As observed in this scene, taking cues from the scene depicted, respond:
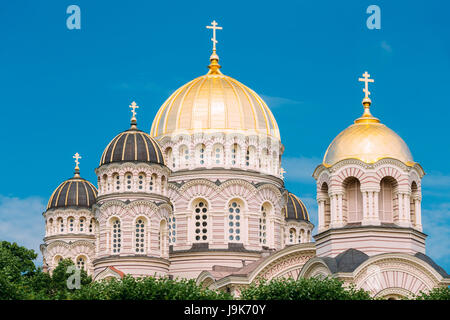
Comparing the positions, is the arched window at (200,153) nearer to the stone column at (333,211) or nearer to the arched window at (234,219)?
the arched window at (234,219)

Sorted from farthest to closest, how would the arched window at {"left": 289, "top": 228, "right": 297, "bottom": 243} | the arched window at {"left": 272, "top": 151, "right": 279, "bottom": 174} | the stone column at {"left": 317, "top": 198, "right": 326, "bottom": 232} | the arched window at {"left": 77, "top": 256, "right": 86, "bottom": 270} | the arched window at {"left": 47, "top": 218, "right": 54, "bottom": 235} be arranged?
the arched window at {"left": 289, "top": 228, "right": 297, "bottom": 243} < the arched window at {"left": 47, "top": 218, "right": 54, "bottom": 235} < the arched window at {"left": 77, "top": 256, "right": 86, "bottom": 270} < the arched window at {"left": 272, "top": 151, "right": 279, "bottom": 174} < the stone column at {"left": 317, "top": 198, "right": 326, "bottom": 232}

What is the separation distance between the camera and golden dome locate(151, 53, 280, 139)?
71188 mm

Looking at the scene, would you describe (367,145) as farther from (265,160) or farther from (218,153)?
(218,153)

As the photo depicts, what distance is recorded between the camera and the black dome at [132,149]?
6406 cm

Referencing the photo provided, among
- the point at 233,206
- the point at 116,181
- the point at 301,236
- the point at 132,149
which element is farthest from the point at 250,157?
the point at 301,236

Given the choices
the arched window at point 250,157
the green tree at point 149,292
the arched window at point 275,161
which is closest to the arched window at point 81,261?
the arched window at point 250,157

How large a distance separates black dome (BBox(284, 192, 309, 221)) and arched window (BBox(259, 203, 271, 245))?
Answer: 1095 centimetres

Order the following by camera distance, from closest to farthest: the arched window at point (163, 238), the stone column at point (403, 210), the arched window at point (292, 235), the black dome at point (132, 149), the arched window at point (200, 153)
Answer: the stone column at point (403, 210) → the black dome at point (132, 149) → the arched window at point (163, 238) → the arched window at point (200, 153) → the arched window at point (292, 235)

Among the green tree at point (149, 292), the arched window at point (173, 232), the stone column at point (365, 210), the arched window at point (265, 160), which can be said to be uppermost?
the arched window at point (265, 160)

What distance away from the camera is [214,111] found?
71500mm

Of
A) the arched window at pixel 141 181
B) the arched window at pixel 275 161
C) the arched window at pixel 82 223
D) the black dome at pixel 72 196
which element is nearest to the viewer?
the arched window at pixel 141 181

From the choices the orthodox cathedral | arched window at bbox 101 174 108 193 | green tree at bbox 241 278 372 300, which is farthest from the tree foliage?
arched window at bbox 101 174 108 193

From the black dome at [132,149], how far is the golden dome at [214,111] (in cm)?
636

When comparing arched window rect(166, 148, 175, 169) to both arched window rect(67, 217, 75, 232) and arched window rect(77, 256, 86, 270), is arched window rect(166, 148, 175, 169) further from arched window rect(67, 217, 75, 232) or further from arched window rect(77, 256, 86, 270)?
arched window rect(77, 256, 86, 270)
